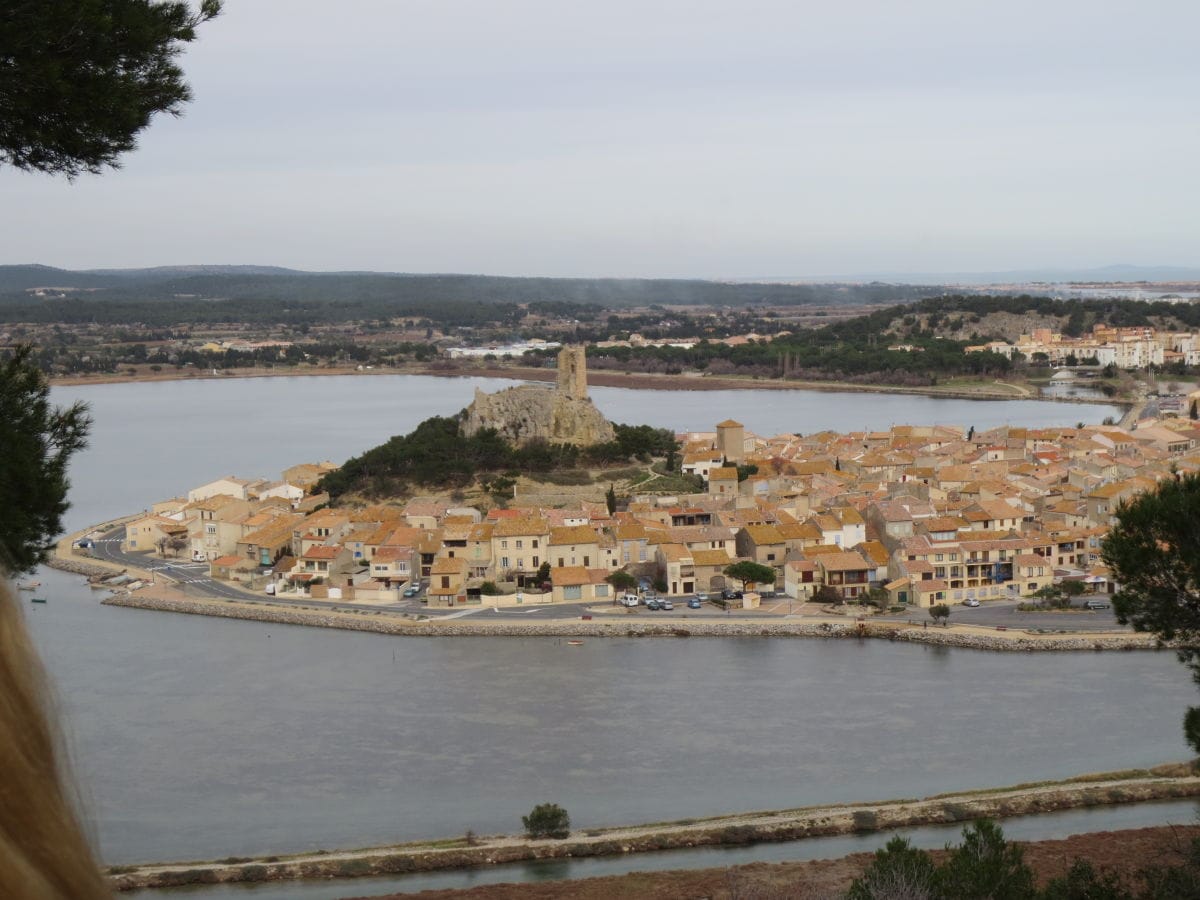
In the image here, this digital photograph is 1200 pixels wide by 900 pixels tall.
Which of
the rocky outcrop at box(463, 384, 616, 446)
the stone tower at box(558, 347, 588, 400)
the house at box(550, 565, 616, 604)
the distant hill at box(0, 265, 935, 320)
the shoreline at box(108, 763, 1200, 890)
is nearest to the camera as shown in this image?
the shoreline at box(108, 763, 1200, 890)

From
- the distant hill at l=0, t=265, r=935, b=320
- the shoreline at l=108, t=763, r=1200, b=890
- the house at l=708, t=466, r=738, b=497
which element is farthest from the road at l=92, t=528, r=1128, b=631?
the distant hill at l=0, t=265, r=935, b=320

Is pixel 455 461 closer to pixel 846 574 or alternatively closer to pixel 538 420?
pixel 538 420

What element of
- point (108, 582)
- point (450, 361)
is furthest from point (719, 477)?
point (450, 361)

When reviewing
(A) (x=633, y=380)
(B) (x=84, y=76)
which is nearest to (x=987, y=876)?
(B) (x=84, y=76)

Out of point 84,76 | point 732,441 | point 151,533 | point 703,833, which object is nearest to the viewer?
point 84,76

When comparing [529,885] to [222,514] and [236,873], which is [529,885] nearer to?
[236,873]

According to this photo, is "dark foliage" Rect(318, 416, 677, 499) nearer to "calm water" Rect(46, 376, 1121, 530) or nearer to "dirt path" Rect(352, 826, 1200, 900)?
"calm water" Rect(46, 376, 1121, 530)
